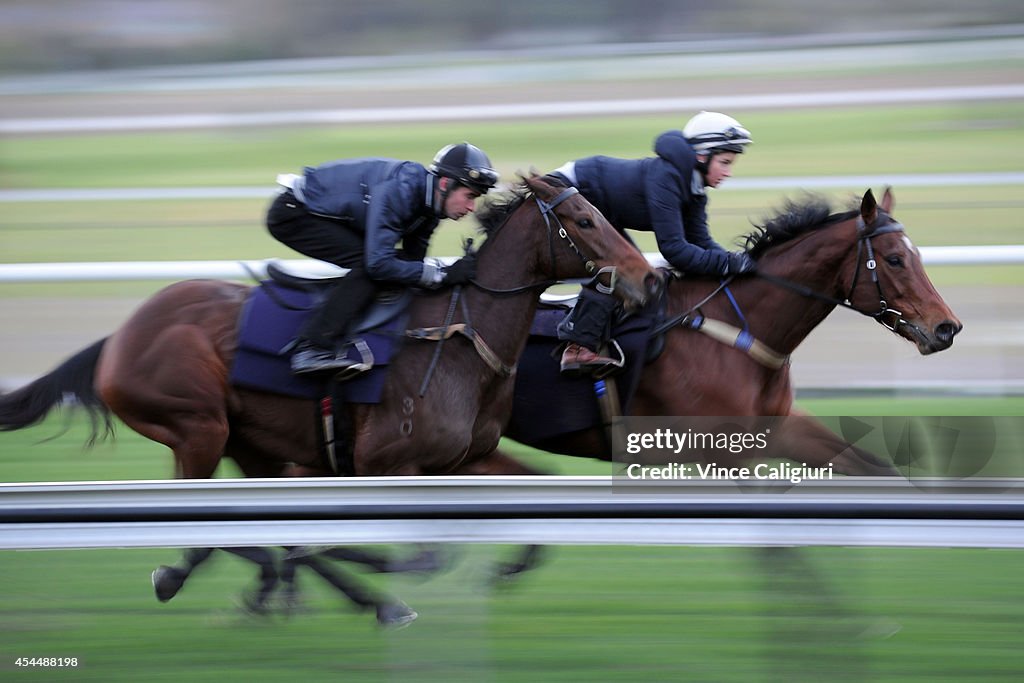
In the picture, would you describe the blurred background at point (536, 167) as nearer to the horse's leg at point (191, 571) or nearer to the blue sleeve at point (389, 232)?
the horse's leg at point (191, 571)

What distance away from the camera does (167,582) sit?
3.52 m

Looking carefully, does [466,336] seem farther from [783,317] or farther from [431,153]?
[431,153]

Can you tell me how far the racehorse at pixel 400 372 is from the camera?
3914mm

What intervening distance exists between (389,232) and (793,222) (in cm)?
138

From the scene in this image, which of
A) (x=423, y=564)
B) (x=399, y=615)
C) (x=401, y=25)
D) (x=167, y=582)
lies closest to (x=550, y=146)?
(x=401, y=25)

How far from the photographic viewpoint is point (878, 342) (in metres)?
7.47

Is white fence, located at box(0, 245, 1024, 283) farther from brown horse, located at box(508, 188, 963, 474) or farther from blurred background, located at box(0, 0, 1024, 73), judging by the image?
blurred background, located at box(0, 0, 1024, 73)

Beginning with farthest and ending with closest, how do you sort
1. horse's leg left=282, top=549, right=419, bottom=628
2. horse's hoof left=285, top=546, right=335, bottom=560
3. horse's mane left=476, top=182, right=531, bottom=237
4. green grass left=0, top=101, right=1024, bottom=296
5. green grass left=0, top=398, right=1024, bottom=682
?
1. green grass left=0, top=101, right=1024, bottom=296
2. horse's mane left=476, top=182, right=531, bottom=237
3. horse's leg left=282, top=549, right=419, bottom=628
4. horse's hoof left=285, top=546, right=335, bottom=560
5. green grass left=0, top=398, right=1024, bottom=682

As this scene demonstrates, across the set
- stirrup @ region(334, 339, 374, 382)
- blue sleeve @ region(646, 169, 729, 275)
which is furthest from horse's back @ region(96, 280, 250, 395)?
blue sleeve @ region(646, 169, 729, 275)

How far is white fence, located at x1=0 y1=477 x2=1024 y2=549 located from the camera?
7.07ft

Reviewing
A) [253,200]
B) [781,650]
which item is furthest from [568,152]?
[781,650]

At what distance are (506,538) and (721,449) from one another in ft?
5.31

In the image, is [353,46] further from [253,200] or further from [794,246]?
[794,246]

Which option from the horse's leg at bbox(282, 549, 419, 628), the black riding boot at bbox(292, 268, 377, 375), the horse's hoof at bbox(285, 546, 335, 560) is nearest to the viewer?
the horse's hoof at bbox(285, 546, 335, 560)
